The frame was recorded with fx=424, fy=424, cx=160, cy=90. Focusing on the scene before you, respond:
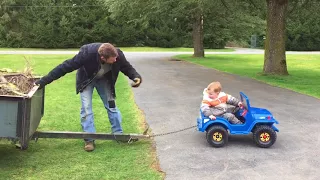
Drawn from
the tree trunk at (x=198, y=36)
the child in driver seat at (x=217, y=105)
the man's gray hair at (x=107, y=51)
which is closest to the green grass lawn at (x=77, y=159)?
the child in driver seat at (x=217, y=105)

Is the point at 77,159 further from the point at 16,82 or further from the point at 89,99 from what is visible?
the point at 16,82

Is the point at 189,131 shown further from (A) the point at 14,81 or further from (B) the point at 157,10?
(B) the point at 157,10

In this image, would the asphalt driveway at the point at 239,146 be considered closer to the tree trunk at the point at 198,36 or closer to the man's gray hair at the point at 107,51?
the man's gray hair at the point at 107,51

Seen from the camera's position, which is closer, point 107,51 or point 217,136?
point 107,51

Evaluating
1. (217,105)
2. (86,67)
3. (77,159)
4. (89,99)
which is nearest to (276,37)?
(217,105)

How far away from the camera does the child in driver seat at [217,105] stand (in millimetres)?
6289

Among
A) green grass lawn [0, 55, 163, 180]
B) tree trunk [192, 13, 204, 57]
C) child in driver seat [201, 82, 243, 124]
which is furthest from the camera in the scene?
tree trunk [192, 13, 204, 57]

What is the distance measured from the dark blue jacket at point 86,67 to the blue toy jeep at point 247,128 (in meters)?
1.34

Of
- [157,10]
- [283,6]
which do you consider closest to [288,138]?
[283,6]

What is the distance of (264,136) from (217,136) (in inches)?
27.3

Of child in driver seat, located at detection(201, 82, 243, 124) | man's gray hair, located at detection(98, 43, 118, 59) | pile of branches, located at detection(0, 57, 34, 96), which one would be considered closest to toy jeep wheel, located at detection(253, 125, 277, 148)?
child in driver seat, located at detection(201, 82, 243, 124)

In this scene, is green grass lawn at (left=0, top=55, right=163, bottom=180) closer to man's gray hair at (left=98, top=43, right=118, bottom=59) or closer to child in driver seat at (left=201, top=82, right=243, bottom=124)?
child in driver seat at (left=201, top=82, right=243, bottom=124)

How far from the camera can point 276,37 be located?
16.8 meters

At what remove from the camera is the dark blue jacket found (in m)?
5.76
